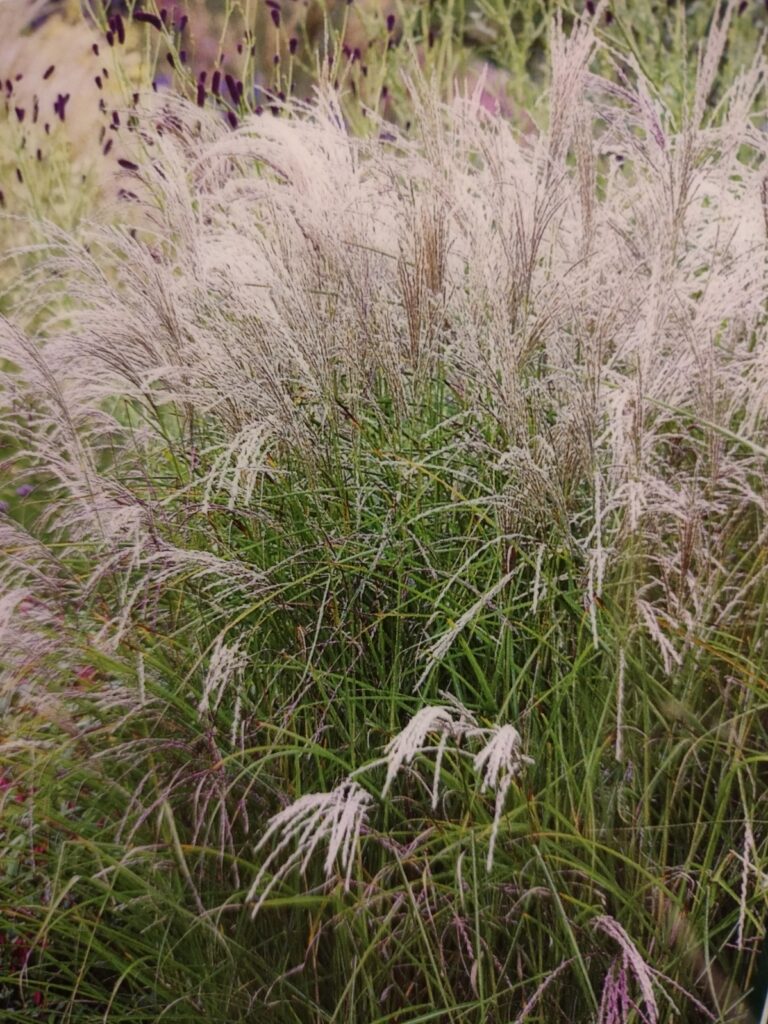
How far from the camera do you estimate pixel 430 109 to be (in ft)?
6.21

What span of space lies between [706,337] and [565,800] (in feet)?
2.28

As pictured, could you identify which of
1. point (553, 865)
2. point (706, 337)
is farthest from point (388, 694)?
point (706, 337)

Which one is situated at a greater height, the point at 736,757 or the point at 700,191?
the point at 700,191

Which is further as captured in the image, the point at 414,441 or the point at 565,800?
the point at 414,441

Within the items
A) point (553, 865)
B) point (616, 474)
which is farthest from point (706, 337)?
point (553, 865)

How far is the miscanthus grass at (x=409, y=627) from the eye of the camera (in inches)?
63.3

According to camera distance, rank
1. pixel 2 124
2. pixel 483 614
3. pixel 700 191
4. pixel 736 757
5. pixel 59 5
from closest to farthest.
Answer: pixel 736 757 → pixel 483 614 → pixel 700 191 → pixel 2 124 → pixel 59 5

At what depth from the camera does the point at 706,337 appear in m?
1.74

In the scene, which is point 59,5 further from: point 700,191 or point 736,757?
point 736,757

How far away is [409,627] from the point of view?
73.0 inches

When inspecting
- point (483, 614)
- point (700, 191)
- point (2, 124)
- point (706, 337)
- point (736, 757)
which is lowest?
point (736, 757)

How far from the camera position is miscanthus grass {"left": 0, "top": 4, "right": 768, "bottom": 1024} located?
1.61 m

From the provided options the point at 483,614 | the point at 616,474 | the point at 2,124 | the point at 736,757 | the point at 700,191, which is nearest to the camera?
the point at 736,757

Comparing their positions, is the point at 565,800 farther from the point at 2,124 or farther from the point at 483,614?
the point at 2,124
